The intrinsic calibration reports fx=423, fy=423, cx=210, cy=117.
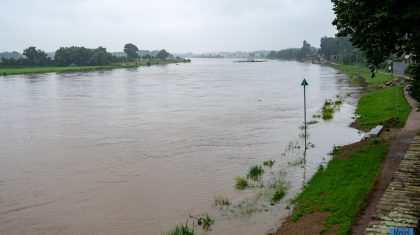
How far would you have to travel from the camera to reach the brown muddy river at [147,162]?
53.9ft

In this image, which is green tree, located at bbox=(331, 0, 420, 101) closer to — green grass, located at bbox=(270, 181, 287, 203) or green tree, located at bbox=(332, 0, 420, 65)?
green tree, located at bbox=(332, 0, 420, 65)

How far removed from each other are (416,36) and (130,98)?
45.1m

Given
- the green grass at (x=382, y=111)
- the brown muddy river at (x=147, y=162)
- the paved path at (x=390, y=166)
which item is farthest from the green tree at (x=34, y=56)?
the paved path at (x=390, y=166)

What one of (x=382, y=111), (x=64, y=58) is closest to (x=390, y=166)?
(x=382, y=111)

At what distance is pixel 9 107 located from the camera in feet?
163

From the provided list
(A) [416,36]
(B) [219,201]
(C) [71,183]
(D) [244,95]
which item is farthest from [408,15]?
(D) [244,95]

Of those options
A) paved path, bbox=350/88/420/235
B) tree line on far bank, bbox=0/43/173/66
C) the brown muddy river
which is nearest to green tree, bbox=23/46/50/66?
tree line on far bank, bbox=0/43/173/66

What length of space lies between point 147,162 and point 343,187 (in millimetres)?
12109

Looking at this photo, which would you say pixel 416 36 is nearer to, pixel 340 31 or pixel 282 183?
pixel 340 31

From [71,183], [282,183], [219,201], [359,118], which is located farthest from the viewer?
[359,118]

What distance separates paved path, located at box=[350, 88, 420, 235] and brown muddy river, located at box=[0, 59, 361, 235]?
3.25 meters

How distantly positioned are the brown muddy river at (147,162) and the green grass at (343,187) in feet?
2.96

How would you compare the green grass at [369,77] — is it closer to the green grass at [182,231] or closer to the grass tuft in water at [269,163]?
the grass tuft in water at [269,163]

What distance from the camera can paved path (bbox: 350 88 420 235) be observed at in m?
12.3
